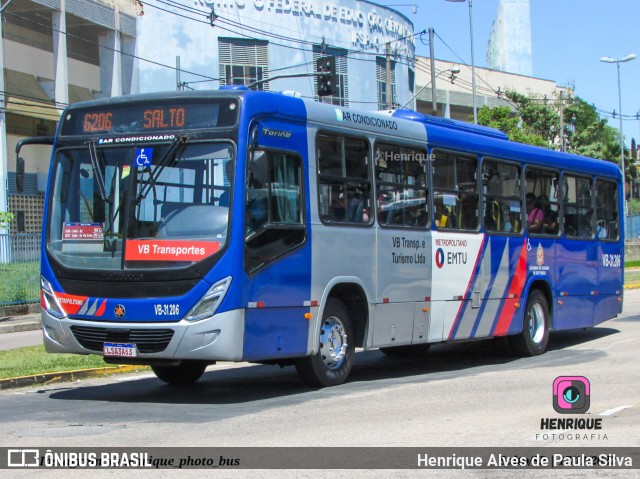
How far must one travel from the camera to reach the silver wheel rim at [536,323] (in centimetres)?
1536

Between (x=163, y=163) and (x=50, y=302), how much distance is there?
77.9 inches

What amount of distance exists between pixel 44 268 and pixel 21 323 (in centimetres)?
1475

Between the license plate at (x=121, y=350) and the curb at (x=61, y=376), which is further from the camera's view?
the curb at (x=61, y=376)

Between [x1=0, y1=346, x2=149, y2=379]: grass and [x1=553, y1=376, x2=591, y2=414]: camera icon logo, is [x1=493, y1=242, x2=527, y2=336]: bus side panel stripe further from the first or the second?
[x1=0, y1=346, x2=149, y2=379]: grass

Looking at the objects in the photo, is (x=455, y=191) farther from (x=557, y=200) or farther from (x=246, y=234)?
(x=246, y=234)

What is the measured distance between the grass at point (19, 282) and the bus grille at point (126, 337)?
17.0 meters

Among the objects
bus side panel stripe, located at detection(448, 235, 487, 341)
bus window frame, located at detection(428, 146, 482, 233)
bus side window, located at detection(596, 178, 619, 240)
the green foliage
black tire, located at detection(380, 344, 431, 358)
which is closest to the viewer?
bus window frame, located at detection(428, 146, 482, 233)

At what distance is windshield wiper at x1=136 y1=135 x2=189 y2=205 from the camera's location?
402 inches

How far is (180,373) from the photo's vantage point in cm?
1205

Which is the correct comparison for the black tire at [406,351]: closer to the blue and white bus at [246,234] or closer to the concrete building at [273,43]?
the blue and white bus at [246,234]

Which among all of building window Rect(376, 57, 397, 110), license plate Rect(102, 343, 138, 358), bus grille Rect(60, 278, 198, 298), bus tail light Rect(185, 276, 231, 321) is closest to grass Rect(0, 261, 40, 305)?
bus grille Rect(60, 278, 198, 298)

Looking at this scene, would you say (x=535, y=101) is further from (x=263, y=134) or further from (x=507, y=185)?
(x=263, y=134)

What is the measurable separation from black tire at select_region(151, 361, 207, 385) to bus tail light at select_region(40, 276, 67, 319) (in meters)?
1.71
